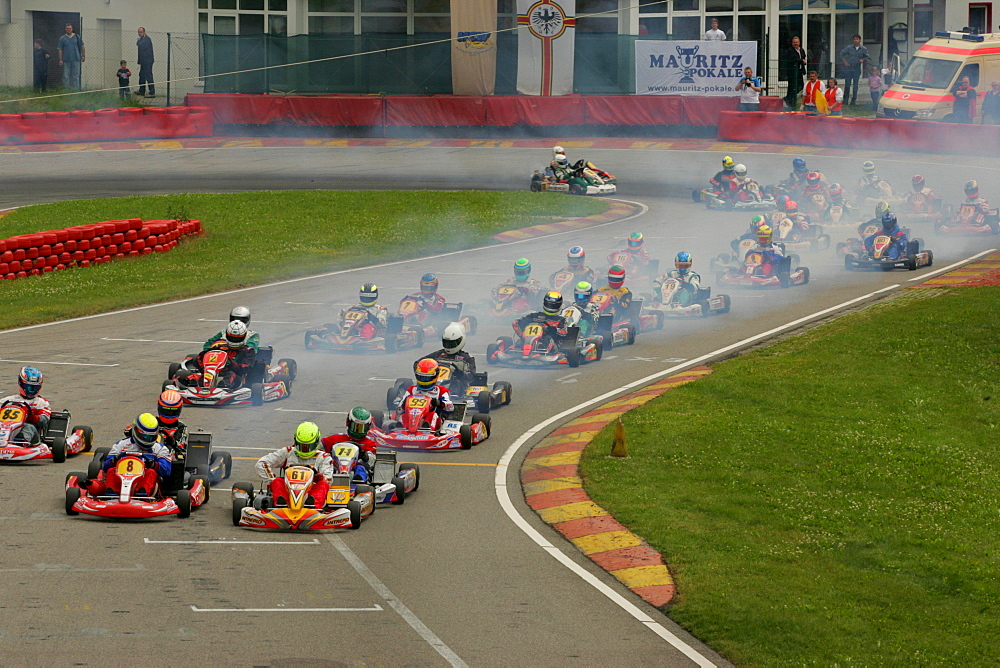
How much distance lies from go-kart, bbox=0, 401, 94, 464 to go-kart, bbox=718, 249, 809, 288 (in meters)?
17.3

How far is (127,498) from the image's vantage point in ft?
50.4

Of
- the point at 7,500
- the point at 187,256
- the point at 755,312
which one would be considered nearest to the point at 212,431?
the point at 7,500

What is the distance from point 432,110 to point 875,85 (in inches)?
691

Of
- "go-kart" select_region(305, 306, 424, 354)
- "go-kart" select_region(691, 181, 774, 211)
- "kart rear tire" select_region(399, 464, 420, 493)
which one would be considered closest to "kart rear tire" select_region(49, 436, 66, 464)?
"kart rear tire" select_region(399, 464, 420, 493)

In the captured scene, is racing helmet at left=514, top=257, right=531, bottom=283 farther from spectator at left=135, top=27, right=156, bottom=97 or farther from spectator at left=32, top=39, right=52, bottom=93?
spectator at left=32, top=39, right=52, bottom=93

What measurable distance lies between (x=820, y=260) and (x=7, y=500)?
2404 centimetres

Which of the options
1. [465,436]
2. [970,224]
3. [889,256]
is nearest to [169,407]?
[465,436]

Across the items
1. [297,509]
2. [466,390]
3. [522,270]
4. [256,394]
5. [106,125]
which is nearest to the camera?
[297,509]

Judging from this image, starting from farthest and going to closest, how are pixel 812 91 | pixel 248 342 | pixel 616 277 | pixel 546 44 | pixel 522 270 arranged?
pixel 546 44, pixel 812 91, pixel 522 270, pixel 616 277, pixel 248 342

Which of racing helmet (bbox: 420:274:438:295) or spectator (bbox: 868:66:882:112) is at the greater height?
spectator (bbox: 868:66:882:112)

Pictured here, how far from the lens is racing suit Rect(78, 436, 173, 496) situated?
51.1 ft

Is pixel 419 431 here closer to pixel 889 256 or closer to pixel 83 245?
pixel 83 245

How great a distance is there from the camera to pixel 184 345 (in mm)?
24875

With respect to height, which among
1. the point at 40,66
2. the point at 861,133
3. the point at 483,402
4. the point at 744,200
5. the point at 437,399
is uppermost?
the point at 40,66
